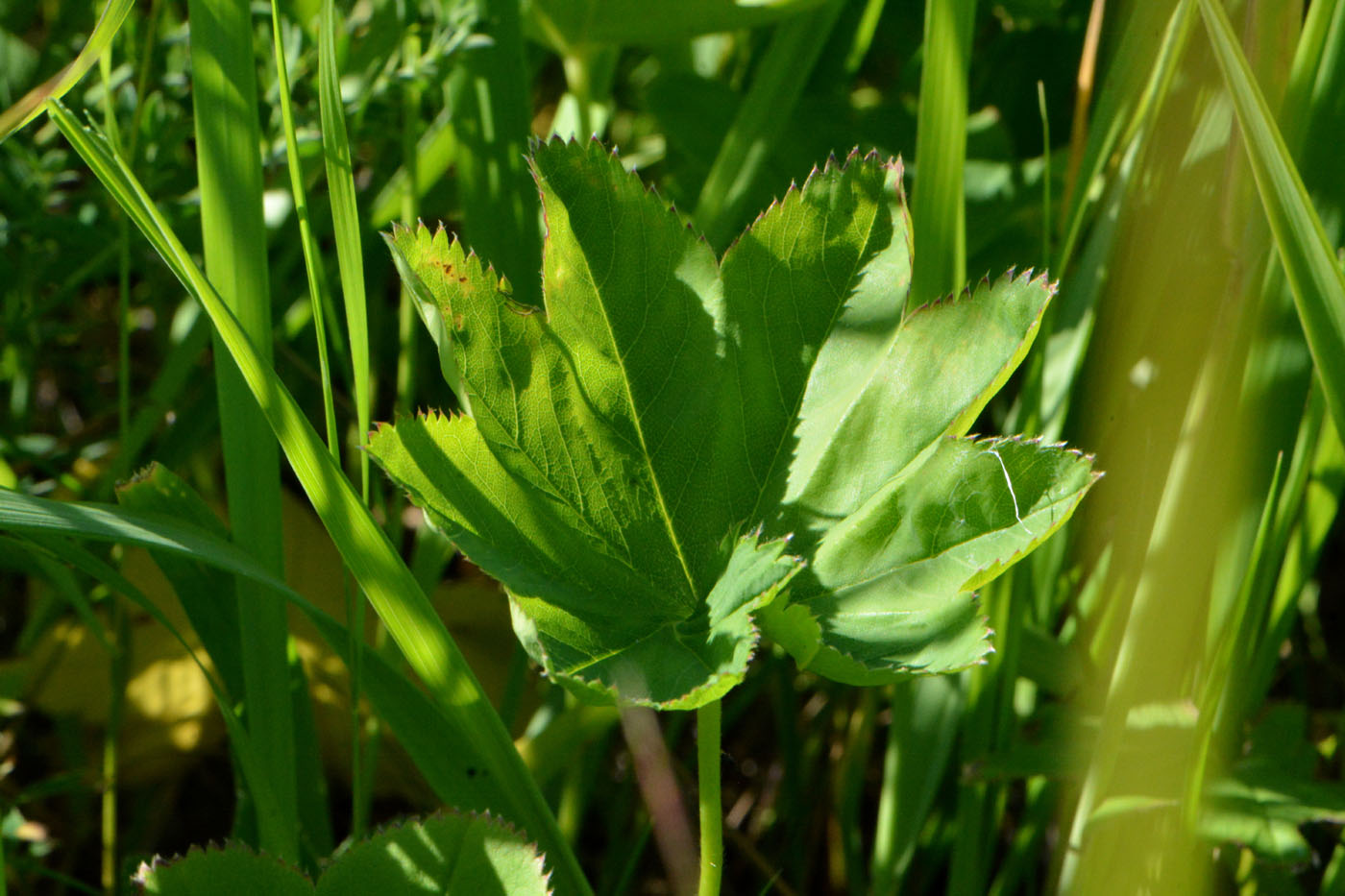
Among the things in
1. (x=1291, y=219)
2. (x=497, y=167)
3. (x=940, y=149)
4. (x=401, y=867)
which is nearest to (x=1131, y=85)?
(x=940, y=149)

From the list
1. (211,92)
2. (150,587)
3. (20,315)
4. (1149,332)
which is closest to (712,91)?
(1149,332)

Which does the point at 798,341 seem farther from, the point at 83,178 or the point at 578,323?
the point at 83,178

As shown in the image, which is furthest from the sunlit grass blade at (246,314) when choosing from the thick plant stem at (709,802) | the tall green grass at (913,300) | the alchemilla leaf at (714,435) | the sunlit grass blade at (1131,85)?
the sunlit grass blade at (1131,85)

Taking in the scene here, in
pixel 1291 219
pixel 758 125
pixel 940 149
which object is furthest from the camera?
pixel 758 125

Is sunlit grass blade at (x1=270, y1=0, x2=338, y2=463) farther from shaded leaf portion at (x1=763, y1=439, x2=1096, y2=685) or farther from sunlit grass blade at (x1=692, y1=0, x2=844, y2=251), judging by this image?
sunlit grass blade at (x1=692, y1=0, x2=844, y2=251)

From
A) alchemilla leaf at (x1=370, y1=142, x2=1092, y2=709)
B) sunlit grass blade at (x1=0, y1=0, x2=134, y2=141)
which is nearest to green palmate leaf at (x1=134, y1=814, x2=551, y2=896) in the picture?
alchemilla leaf at (x1=370, y1=142, x2=1092, y2=709)

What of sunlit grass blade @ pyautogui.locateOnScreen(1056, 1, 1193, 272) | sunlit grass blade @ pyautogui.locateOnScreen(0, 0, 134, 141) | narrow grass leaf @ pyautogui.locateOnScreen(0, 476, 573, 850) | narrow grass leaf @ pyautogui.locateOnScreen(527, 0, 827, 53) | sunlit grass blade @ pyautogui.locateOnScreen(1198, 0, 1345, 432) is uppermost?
narrow grass leaf @ pyautogui.locateOnScreen(527, 0, 827, 53)

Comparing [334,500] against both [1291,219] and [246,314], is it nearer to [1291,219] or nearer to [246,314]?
[246,314]

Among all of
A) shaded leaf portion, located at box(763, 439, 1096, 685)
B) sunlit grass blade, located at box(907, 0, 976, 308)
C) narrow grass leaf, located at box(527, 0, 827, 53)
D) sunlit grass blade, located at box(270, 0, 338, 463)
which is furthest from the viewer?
narrow grass leaf, located at box(527, 0, 827, 53)

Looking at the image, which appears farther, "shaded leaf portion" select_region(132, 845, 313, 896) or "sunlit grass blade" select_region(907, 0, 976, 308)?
"sunlit grass blade" select_region(907, 0, 976, 308)
